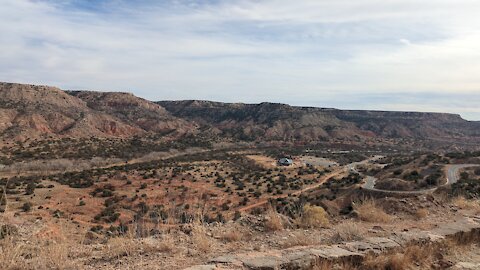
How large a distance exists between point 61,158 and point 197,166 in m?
20.4

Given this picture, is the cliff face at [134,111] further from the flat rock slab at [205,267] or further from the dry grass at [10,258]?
the flat rock slab at [205,267]

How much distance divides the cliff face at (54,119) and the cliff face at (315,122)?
112 feet

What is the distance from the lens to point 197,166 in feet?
193

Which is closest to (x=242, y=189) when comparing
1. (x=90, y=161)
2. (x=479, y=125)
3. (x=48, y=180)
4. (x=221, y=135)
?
(x=48, y=180)

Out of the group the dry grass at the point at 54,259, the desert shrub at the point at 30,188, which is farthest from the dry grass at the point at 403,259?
the desert shrub at the point at 30,188

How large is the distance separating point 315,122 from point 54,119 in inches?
3655

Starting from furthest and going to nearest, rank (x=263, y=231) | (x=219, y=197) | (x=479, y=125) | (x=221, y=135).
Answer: (x=479, y=125), (x=221, y=135), (x=219, y=197), (x=263, y=231)

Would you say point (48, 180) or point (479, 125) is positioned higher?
point (479, 125)

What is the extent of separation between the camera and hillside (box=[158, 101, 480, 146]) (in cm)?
13175

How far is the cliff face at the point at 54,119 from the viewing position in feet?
248

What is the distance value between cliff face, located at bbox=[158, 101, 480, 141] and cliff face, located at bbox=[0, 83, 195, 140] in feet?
112

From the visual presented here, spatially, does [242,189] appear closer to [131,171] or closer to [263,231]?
[131,171]

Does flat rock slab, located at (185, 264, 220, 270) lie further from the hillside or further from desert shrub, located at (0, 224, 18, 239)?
the hillside

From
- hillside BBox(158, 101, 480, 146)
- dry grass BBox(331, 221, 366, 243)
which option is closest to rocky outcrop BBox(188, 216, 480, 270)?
dry grass BBox(331, 221, 366, 243)
